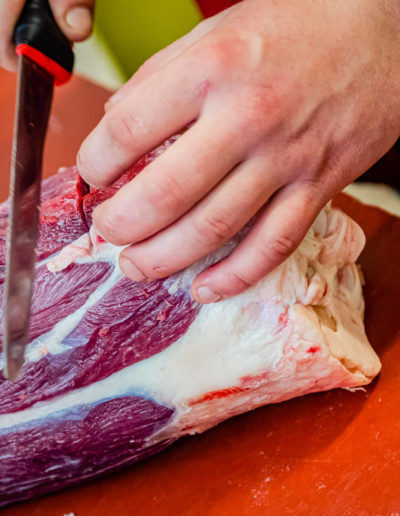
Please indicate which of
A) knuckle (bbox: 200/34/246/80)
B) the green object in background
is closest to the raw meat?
knuckle (bbox: 200/34/246/80)

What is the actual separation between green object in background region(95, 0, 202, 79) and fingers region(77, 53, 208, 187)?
1.70 m

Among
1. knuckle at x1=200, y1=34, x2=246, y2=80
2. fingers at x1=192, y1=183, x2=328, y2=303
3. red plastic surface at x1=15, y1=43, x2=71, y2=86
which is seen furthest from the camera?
red plastic surface at x1=15, y1=43, x2=71, y2=86

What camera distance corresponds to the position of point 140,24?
2.54 m

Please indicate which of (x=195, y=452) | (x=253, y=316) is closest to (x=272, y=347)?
(x=253, y=316)

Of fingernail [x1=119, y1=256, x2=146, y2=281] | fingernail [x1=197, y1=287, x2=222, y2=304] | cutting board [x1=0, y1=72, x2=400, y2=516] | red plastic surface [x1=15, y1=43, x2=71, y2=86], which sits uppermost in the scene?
red plastic surface [x1=15, y1=43, x2=71, y2=86]

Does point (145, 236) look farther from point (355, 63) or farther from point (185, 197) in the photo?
point (355, 63)

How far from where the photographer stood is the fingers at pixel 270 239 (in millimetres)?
949

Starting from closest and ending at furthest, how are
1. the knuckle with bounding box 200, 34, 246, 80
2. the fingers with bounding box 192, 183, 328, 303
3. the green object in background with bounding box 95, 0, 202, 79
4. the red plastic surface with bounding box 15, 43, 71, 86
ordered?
the knuckle with bounding box 200, 34, 246, 80, the fingers with bounding box 192, 183, 328, 303, the red plastic surface with bounding box 15, 43, 71, 86, the green object in background with bounding box 95, 0, 202, 79

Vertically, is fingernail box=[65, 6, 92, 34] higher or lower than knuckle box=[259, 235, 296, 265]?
higher

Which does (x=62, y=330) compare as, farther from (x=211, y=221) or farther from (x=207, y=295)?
(x=211, y=221)

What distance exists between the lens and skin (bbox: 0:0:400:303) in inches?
33.6

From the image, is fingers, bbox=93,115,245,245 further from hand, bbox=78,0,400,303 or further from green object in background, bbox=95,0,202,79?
green object in background, bbox=95,0,202,79

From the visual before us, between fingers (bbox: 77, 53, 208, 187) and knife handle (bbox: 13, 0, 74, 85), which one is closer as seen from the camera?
fingers (bbox: 77, 53, 208, 187)

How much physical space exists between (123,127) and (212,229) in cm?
20
